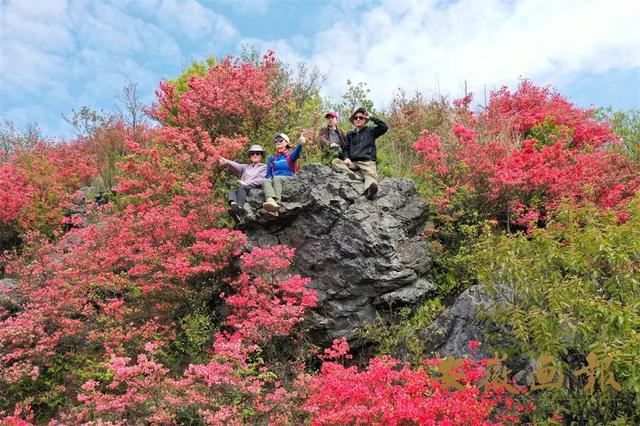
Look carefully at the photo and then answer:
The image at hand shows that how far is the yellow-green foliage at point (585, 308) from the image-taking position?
339 centimetres

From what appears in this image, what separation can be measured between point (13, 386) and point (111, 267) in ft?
6.82

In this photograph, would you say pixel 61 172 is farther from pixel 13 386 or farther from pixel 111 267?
pixel 13 386

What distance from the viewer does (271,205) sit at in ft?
22.4

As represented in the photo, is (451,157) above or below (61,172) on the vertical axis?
below

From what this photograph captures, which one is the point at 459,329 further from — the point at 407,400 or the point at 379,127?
the point at 379,127

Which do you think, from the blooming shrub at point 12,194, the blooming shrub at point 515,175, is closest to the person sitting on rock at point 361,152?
the blooming shrub at point 515,175

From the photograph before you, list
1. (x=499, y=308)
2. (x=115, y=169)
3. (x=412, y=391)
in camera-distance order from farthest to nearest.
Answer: (x=115, y=169)
(x=499, y=308)
(x=412, y=391)

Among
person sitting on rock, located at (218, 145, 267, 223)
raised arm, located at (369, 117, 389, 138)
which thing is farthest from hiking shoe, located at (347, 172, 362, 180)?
person sitting on rock, located at (218, 145, 267, 223)

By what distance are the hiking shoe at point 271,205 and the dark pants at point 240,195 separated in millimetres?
667

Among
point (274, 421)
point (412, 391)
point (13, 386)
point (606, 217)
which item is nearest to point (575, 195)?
point (606, 217)

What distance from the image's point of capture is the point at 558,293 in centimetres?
382

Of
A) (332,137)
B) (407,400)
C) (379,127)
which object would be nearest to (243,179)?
→ (332,137)

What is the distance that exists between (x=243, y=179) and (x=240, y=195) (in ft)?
2.05

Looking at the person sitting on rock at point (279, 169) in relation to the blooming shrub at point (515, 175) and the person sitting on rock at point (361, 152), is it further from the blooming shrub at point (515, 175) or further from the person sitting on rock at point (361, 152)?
the blooming shrub at point (515, 175)
